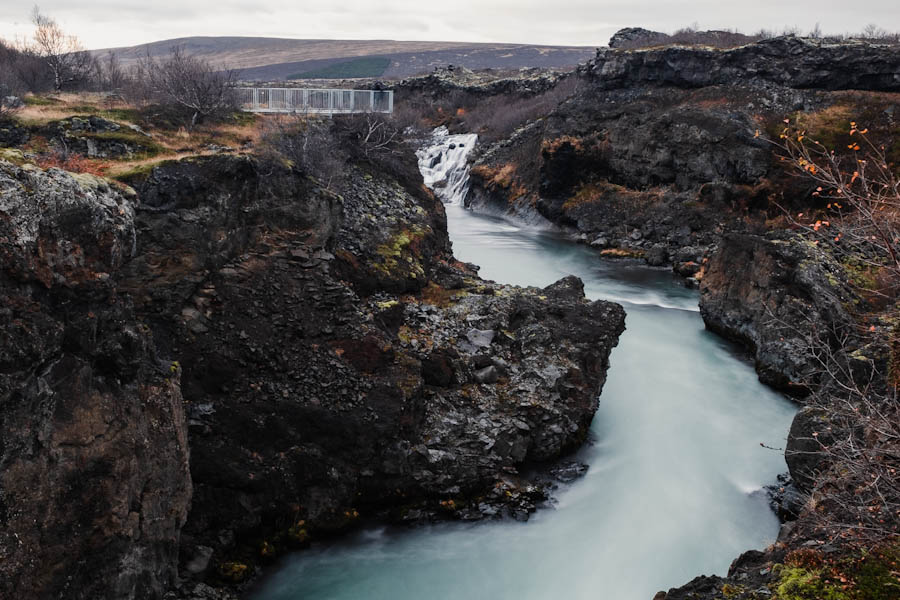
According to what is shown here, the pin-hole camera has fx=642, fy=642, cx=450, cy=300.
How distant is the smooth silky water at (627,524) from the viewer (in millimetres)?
12172

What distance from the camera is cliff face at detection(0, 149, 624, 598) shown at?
25.5ft

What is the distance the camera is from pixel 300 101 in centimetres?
2530

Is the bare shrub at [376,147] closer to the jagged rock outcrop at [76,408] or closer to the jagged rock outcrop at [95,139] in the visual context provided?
the jagged rock outcrop at [95,139]

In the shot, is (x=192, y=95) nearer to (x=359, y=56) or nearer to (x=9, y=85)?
(x=9, y=85)

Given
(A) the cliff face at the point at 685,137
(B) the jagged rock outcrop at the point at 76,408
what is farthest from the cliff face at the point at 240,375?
(A) the cliff face at the point at 685,137

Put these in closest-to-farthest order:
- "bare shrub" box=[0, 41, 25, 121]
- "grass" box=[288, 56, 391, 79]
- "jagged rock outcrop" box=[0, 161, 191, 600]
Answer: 1. "jagged rock outcrop" box=[0, 161, 191, 600]
2. "bare shrub" box=[0, 41, 25, 121]
3. "grass" box=[288, 56, 391, 79]

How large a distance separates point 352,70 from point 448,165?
88836 mm

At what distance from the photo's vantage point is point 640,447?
53.4 ft

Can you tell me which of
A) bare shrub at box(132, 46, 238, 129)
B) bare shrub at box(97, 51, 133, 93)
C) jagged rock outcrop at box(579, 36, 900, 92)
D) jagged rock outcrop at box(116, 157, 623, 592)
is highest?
jagged rock outcrop at box(579, 36, 900, 92)

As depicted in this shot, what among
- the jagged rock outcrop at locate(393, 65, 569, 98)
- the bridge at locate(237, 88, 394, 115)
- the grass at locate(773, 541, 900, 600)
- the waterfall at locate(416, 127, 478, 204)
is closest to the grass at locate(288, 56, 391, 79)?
the jagged rock outcrop at locate(393, 65, 569, 98)

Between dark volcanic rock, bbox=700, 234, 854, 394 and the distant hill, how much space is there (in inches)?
4504

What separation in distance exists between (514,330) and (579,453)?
3618 mm

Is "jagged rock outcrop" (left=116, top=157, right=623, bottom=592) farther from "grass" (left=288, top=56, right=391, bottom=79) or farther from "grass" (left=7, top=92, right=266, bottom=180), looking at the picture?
"grass" (left=288, top=56, right=391, bottom=79)

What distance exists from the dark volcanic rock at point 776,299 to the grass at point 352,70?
365ft
